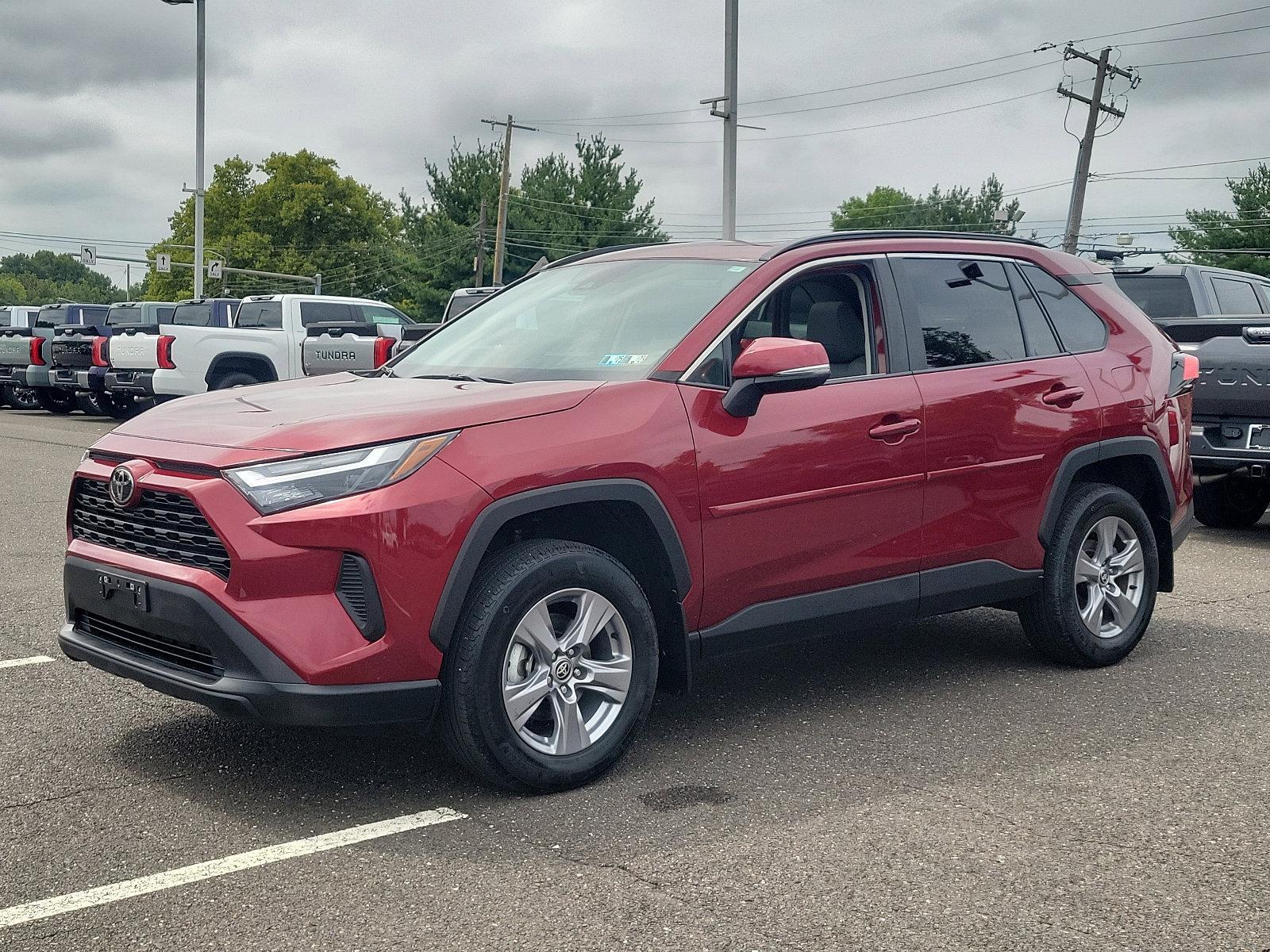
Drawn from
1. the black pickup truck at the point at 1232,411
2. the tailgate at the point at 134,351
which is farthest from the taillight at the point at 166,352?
the black pickup truck at the point at 1232,411

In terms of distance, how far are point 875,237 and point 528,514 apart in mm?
1993

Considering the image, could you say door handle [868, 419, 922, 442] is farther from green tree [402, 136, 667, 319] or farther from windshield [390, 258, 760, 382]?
green tree [402, 136, 667, 319]

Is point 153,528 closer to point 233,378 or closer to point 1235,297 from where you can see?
point 1235,297

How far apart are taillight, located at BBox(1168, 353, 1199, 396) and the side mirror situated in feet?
8.08

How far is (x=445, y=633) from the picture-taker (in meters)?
3.93

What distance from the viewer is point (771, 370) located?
442cm

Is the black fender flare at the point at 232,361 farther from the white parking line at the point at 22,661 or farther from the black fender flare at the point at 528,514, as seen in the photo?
the black fender flare at the point at 528,514

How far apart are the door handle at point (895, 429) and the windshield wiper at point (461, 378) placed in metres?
1.33

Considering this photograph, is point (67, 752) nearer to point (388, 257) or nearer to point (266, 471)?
point (266, 471)

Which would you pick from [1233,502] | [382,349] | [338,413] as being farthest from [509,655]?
[382,349]

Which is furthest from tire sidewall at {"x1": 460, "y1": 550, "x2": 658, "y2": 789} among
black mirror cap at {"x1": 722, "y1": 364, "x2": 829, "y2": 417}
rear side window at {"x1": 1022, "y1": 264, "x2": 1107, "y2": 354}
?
rear side window at {"x1": 1022, "y1": 264, "x2": 1107, "y2": 354}

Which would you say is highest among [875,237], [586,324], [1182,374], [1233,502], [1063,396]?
[875,237]

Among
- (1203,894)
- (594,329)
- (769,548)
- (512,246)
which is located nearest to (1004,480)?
(769,548)

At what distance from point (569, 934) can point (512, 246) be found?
60670 millimetres
